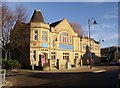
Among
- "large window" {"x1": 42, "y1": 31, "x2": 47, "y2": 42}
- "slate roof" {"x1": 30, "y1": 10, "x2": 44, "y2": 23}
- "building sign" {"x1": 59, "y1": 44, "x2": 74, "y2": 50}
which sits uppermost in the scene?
"slate roof" {"x1": 30, "y1": 10, "x2": 44, "y2": 23}

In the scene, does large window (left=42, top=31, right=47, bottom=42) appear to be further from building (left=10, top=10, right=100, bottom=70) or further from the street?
the street

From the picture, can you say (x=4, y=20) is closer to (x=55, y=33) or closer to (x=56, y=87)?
(x=55, y=33)

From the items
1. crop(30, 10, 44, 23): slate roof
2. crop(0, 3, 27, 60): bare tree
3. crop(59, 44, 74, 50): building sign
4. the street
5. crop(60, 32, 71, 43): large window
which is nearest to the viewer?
the street

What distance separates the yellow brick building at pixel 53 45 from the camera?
4452 cm

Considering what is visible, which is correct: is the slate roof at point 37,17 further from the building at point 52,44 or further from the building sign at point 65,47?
the building sign at point 65,47

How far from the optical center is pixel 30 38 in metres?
44.5

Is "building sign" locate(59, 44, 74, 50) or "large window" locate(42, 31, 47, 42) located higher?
"large window" locate(42, 31, 47, 42)

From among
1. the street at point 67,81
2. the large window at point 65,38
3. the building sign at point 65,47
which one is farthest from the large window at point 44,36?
the street at point 67,81

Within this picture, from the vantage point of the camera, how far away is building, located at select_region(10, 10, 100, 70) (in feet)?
146

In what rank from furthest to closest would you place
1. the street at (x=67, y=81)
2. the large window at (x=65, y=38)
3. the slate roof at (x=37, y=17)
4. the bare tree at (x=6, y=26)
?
the large window at (x=65, y=38), the slate roof at (x=37, y=17), the bare tree at (x=6, y=26), the street at (x=67, y=81)

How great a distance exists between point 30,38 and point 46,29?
3.80 meters

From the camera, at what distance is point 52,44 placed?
49406 millimetres

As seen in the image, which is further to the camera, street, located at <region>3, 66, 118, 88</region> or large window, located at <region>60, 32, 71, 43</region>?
large window, located at <region>60, 32, 71, 43</region>

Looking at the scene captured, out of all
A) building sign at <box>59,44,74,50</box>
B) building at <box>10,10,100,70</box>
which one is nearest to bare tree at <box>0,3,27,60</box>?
building at <box>10,10,100,70</box>
